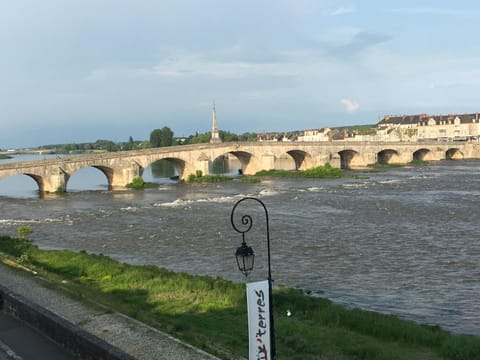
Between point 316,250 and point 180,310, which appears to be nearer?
point 180,310

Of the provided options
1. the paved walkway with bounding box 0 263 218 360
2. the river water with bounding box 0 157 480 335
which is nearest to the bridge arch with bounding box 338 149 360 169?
the river water with bounding box 0 157 480 335

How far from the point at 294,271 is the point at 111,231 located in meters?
13.0

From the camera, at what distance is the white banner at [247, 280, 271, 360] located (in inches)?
290

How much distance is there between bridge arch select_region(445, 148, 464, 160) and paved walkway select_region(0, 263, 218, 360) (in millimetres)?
83926

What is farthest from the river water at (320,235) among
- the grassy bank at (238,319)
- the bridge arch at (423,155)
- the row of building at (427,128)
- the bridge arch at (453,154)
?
the row of building at (427,128)

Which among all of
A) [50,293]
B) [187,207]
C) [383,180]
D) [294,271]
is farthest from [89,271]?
[383,180]

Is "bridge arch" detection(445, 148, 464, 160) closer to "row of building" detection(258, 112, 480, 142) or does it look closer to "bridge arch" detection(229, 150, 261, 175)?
"row of building" detection(258, 112, 480, 142)

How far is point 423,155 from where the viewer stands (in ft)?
284

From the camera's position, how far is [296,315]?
13.7 metres

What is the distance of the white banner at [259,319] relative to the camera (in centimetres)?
737

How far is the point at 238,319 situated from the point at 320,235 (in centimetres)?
1313

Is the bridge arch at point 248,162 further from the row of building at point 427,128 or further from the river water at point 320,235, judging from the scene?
the row of building at point 427,128

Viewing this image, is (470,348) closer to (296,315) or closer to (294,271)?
(296,315)

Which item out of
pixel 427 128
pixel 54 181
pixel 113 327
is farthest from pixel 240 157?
pixel 427 128
